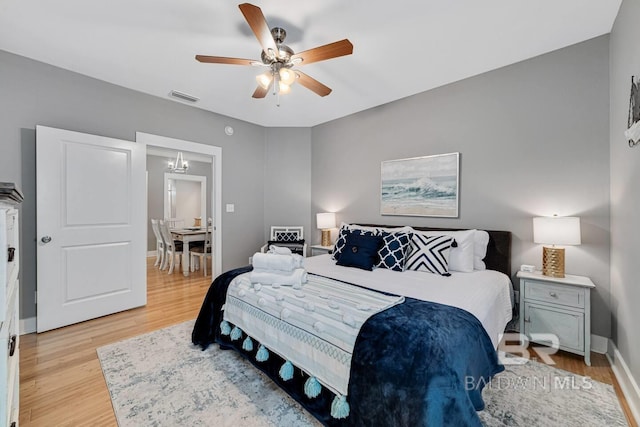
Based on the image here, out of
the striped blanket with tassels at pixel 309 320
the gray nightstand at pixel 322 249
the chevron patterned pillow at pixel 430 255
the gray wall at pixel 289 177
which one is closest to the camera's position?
the striped blanket with tassels at pixel 309 320

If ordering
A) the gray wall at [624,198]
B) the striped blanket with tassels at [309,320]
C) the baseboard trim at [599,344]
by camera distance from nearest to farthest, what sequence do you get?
the striped blanket with tassels at [309,320] → the gray wall at [624,198] → the baseboard trim at [599,344]

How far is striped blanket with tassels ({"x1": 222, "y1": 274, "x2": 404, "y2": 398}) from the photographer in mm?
1420

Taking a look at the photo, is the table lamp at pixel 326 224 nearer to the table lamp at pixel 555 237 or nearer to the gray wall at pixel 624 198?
the table lamp at pixel 555 237

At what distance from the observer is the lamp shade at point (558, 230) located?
2123 mm

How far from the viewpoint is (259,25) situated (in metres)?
1.73

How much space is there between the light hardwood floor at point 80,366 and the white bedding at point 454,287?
0.69m

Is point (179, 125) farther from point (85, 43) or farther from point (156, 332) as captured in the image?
point (156, 332)

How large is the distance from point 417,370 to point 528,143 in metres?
2.54

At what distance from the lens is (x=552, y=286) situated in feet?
7.17

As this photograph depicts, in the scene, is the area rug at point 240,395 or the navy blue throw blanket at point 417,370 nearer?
the navy blue throw blanket at point 417,370

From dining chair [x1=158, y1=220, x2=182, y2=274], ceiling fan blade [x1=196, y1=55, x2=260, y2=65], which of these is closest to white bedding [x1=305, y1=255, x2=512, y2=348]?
ceiling fan blade [x1=196, y1=55, x2=260, y2=65]

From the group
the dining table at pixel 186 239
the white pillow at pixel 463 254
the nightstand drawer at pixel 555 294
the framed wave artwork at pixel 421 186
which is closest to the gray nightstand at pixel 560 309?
the nightstand drawer at pixel 555 294

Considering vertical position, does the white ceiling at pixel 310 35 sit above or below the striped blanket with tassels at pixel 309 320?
above
